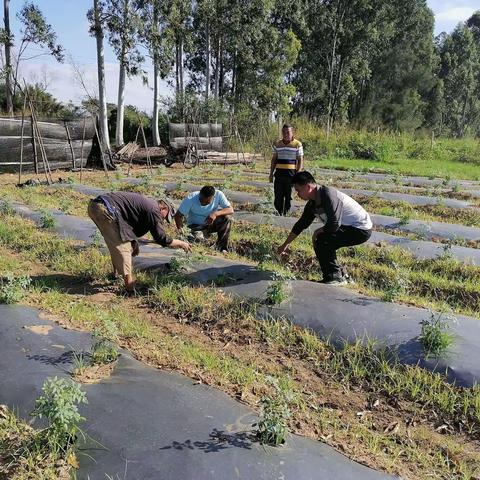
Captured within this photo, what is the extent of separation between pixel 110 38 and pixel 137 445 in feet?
58.2

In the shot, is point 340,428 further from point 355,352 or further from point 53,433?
point 53,433

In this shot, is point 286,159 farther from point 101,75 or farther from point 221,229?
point 101,75

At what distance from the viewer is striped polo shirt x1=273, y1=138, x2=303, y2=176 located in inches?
303

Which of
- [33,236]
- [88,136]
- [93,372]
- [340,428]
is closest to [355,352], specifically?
[340,428]

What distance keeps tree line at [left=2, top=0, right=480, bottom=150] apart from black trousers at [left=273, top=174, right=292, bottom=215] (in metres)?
11.7

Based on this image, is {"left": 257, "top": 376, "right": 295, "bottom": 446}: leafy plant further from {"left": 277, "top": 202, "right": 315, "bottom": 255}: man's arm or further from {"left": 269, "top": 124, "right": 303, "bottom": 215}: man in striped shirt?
{"left": 269, "top": 124, "right": 303, "bottom": 215}: man in striped shirt

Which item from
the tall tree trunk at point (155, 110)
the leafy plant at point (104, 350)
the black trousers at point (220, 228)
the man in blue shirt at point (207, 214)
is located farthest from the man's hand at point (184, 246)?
the tall tree trunk at point (155, 110)

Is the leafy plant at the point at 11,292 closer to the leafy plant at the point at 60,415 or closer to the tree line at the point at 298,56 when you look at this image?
the leafy plant at the point at 60,415

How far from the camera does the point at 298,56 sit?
3403cm

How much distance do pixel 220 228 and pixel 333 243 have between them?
1941mm

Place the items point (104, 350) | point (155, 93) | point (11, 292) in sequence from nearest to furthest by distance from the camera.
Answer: point (104, 350), point (11, 292), point (155, 93)

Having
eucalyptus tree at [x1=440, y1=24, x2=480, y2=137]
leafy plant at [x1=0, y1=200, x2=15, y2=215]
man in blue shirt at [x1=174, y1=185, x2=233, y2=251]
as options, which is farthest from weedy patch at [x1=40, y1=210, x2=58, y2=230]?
eucalyptus tree at [x1=440, y1=24, x2=480, y2=137]

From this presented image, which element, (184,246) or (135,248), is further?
(135,248)

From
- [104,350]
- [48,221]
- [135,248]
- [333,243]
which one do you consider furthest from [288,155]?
[104,350]
